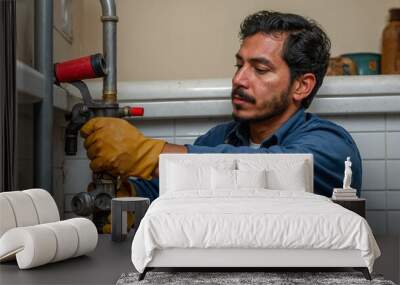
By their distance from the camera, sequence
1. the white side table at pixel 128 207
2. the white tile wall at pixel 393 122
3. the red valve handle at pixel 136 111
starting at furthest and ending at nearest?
1. the white tile wall at pixel 393 122
2. the red valve handle at pixel 136 111
3. the white side table at pixel 128 207

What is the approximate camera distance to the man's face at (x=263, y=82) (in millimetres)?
3248

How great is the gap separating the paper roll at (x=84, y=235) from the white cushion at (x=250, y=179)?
68 cm

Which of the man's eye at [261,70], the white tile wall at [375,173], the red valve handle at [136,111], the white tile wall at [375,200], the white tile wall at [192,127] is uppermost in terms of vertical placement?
the man's eye at [261,70]

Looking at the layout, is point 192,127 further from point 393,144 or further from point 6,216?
point 6,216

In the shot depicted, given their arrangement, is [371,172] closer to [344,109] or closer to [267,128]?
[344,109]

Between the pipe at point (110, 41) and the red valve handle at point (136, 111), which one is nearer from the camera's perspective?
the red valve handle at point (136, 111)

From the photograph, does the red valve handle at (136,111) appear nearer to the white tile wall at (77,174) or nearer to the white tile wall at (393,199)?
the white tile wall at (77,174)

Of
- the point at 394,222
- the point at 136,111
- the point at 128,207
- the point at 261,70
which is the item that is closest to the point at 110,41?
the point at 136,111

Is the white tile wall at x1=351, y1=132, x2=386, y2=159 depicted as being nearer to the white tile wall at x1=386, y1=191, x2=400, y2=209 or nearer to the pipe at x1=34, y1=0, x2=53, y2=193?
the white tile wall at x1=386, y1=191, x2=400, y2=209

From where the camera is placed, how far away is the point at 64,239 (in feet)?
7.12

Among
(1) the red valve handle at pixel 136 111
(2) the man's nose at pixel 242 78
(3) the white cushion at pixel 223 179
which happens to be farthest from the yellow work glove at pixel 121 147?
(2) the man's nose at pixel 242 78

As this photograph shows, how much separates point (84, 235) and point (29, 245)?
0.28 metres

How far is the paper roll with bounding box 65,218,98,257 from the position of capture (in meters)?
2.27

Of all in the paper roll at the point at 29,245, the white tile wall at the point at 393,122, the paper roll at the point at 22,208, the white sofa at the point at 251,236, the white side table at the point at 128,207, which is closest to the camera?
the white sofa at the point at 251,236
